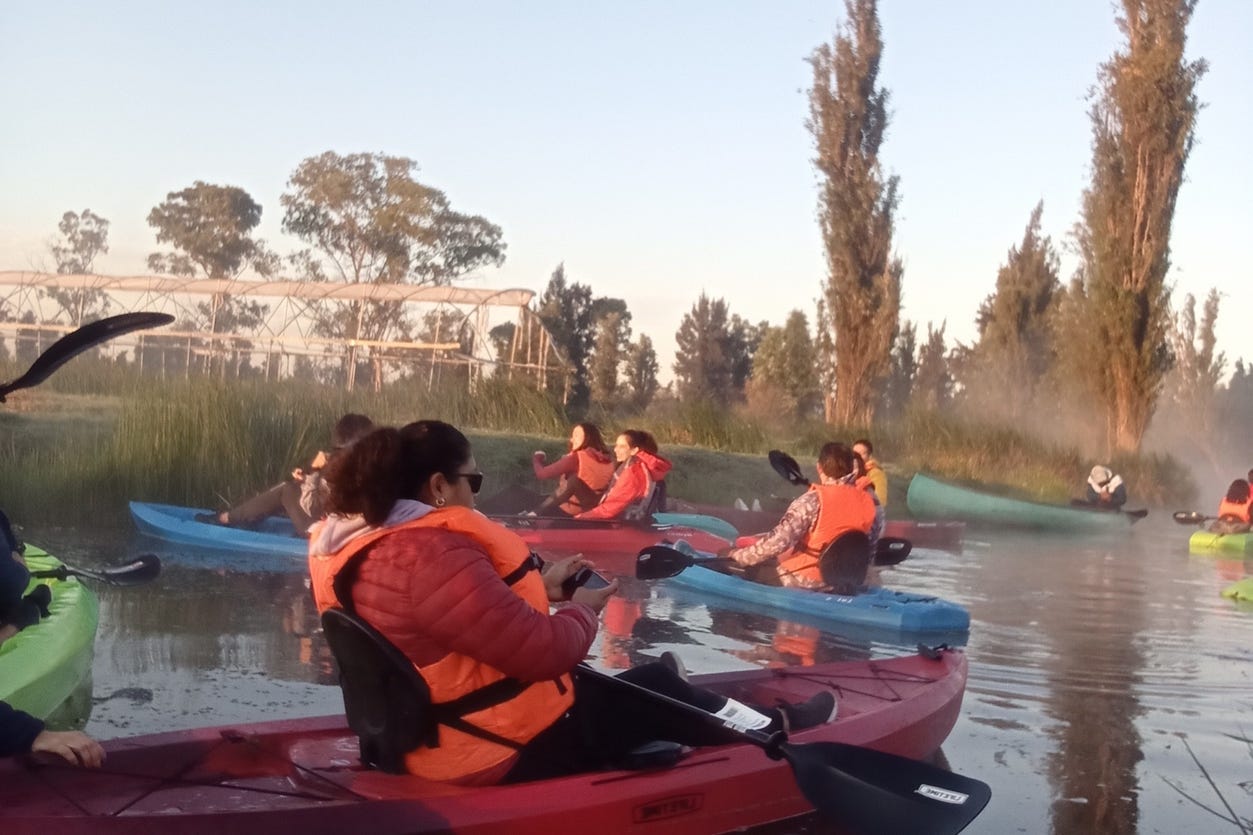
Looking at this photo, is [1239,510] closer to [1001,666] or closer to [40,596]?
[1001,666]

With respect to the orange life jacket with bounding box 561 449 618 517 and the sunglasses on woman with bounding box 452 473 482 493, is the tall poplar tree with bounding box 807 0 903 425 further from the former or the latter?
the sunglasses on woman with bounding box 452 473 482 493

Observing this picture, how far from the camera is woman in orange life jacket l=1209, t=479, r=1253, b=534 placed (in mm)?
16769

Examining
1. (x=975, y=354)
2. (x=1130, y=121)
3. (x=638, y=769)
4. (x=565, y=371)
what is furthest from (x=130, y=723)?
(x=975, y=354)

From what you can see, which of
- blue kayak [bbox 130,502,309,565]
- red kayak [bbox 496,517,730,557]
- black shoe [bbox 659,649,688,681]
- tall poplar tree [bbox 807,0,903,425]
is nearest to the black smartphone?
black shoe [bbox 659,649,688,681]

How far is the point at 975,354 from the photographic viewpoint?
3844 cm

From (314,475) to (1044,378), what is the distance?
87.6 ft

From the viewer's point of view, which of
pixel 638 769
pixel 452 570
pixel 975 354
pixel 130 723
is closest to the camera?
pixel 452 570

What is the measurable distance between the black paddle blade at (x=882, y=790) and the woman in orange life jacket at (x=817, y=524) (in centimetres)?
418

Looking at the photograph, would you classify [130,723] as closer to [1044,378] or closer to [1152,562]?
[1152,562]

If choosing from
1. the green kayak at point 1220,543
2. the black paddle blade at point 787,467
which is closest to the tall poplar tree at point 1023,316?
the green kayak at point 1220,543

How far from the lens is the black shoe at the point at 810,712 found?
4.67 meters

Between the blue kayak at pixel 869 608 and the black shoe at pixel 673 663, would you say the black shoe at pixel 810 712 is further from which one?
the blue kayak at pixel 869 608

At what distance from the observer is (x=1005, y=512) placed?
62.0 feet

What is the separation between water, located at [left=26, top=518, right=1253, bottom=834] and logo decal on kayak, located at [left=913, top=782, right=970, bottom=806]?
612mm
